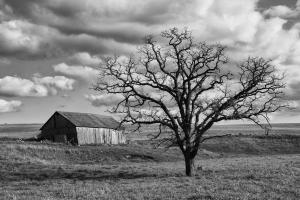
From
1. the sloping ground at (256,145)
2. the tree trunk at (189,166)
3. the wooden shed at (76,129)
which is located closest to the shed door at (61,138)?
the wooden shed at (76,129)

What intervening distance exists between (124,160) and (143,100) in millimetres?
24386

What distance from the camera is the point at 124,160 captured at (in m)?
52.7

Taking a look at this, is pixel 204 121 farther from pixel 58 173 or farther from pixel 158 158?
pixel 158 158

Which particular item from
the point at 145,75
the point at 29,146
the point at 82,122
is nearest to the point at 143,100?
the point at 145,75

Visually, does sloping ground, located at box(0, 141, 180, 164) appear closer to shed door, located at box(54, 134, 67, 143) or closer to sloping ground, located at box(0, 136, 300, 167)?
sloping ground, located at box(0, 136, 300, 167)

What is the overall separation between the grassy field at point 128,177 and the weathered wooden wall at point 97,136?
12.7 metres

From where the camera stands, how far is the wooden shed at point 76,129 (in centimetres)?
6969

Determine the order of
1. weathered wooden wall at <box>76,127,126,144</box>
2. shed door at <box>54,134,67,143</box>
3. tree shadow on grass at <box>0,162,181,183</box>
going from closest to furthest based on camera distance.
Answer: tree shadow on grass at <box>0,162,181,183</box>, shed door at <box>54,134,67,143</box>, weathered wooden wall at <box>76,127,126,144</box>

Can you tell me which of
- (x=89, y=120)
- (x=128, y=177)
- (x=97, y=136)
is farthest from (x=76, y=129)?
(x=128, y=177)

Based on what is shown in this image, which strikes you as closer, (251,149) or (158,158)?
(158,158)

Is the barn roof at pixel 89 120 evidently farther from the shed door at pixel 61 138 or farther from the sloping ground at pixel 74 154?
the sloping ground at pixel 74 154

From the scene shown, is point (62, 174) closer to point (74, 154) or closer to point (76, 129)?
point (74, 154)

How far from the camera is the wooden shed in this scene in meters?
69.7

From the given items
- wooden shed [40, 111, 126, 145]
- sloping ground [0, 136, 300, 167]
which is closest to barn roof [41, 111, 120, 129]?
wooden shed [40, 111, 126, 145]
